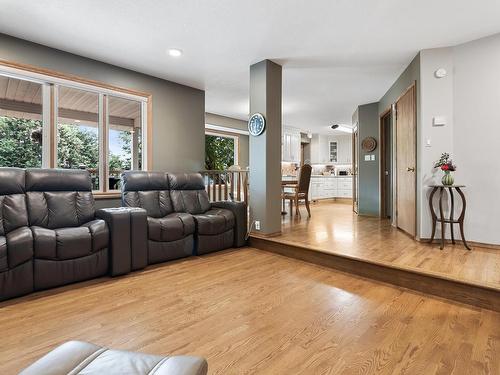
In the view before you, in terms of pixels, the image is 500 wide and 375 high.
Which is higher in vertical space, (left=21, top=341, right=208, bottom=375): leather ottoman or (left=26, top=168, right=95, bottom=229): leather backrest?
(left=26, top=168, right=95, bottom=229): leather backrest

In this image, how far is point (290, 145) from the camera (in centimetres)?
893

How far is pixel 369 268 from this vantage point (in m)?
2.94

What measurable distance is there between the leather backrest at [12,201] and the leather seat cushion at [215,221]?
183 centimetres

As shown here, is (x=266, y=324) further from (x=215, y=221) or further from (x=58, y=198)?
(x=58, y=198)

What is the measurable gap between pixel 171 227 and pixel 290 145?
6180mm

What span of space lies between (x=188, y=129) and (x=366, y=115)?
12.9 feet

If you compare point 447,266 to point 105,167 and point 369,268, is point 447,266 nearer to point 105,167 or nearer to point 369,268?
point 369,268

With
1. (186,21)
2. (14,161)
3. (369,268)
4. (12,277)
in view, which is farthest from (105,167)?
(369,268)

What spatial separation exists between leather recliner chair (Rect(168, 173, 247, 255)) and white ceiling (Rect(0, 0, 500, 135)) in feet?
5.83

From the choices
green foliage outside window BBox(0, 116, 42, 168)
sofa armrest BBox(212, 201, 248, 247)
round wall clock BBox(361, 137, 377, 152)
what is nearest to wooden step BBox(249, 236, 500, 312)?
sofa armrest BBox(212, 201, 248, 247)

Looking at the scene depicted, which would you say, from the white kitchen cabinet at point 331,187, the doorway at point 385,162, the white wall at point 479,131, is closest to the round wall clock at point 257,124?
the white wall at point 479,131

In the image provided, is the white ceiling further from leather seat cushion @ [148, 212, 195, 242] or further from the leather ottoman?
the leather ottoman

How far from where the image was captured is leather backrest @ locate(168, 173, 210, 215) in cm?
412

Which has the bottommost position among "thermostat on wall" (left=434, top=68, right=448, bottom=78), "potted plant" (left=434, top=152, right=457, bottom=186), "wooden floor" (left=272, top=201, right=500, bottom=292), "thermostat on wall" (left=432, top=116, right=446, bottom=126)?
"wooden floor" (left=272, top=201, right=500, bottom=292)
